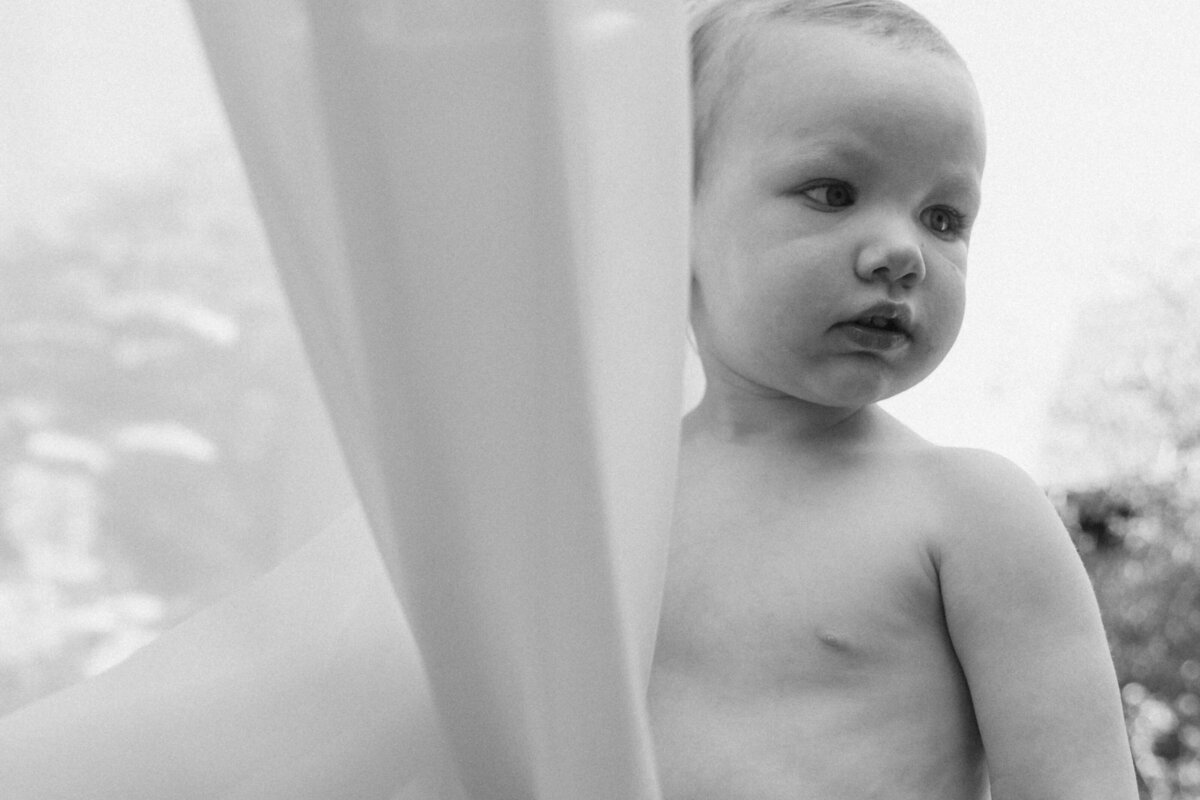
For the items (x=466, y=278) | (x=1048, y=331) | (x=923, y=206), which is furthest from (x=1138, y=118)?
(x=466, y=278)

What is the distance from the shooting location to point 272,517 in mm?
534

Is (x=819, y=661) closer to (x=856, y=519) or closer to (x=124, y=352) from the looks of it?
(x=856, y=519)

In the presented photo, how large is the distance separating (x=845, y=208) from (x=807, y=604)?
20 centimetres

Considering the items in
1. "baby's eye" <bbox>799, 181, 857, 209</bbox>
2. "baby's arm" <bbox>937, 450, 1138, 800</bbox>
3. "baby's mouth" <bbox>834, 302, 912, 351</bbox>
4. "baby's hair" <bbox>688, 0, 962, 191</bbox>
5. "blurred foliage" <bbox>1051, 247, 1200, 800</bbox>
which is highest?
"baby's hair" <bbox>688, 0, 962, 191</bbox>

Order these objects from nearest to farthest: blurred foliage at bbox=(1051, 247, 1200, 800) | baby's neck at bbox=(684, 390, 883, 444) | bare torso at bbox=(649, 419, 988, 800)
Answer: bare torso at bbox=(649, 419, 988, 800), baby's neck at bbox=(684, 390, 883, 444), blurred foliage at bbox=(1051, 247, 1200, 800)

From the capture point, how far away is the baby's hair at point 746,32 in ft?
2.39

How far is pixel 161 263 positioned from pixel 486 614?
0.57ft

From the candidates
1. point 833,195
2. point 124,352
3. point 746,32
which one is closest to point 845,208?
point 833,195

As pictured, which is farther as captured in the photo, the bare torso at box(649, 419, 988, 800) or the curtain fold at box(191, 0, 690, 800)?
the bare torso at box(649, 419, 988, 800)

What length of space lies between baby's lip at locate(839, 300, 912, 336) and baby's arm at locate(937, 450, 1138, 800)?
0.28 ft

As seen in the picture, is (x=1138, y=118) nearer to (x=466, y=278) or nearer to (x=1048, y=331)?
(x=1048, y=331)

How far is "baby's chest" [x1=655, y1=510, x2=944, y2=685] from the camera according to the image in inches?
26.3

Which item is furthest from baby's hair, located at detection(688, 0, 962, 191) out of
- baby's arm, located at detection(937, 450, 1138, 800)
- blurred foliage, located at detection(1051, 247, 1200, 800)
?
blurred foliage, located at detection(1051, 247, 1200, 800)

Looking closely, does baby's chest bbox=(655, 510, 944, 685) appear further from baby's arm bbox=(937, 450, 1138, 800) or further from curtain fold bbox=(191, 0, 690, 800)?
curtain fold bbox=(191, 0, 690, 800)
